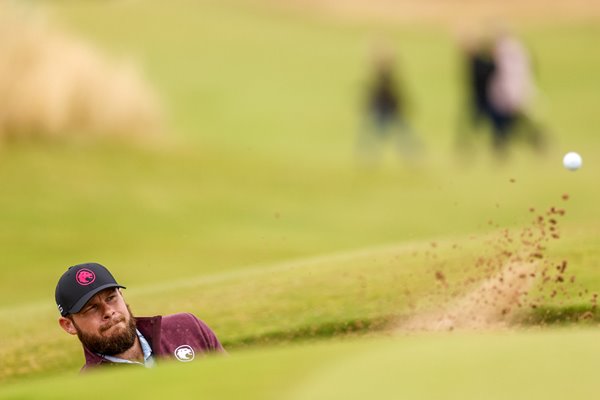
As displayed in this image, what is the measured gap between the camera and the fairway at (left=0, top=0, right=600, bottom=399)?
207 inches

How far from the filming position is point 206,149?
2339 centimetres

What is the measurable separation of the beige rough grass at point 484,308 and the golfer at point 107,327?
2031 mm

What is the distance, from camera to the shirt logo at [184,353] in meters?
6.45

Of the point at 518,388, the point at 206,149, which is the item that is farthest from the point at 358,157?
the point at 518,388

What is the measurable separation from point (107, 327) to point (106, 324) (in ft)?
0.05

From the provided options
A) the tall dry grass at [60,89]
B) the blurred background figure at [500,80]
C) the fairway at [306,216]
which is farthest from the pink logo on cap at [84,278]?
the blurred background figure at [500,80]

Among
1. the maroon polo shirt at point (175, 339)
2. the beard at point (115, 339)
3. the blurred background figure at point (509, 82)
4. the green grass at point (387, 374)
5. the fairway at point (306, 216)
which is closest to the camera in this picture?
the green grass at point (387, 374)

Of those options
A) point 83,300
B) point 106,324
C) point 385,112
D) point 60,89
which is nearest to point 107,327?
point 106,324

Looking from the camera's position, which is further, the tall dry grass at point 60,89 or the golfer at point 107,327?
the tall dry grass at point 60,89

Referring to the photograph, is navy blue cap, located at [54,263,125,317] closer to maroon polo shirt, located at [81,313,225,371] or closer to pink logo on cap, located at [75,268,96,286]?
pink logo on cap, located at [75,268,96,286]

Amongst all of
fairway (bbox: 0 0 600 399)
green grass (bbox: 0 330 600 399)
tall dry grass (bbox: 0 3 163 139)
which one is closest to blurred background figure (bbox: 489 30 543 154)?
fairway (bbox: 0 0 600 399)

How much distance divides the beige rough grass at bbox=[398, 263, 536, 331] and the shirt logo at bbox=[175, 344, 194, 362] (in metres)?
2.03

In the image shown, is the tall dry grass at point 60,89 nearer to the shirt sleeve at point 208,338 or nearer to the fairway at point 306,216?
the fairway at point 306,216

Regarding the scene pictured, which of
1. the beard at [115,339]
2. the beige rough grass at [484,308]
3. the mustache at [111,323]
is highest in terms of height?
the mustache at [111,323]
